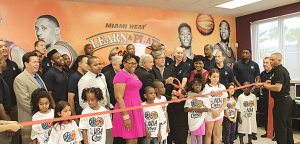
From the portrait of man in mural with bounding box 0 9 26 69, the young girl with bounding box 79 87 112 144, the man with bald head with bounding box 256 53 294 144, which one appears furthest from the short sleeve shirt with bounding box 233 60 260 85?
the portrait of man in mural with bounding box 0 9 26 69

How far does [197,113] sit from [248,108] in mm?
1537

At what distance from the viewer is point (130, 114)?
2752mm

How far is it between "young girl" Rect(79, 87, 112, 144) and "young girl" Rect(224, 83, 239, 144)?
2.38 metres

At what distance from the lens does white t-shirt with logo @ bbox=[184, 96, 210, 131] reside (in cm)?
342

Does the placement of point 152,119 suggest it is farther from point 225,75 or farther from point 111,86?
point 225,75

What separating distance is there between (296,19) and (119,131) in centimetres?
681

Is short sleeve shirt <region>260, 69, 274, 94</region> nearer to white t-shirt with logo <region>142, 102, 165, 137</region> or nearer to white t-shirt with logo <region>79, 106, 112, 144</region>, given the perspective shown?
white t-shirt with logo <region>142, 102, 165, 137</region>

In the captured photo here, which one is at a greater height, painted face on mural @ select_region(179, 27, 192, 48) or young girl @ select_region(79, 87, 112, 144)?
painted face on mural @ select_region(179, 27, 192, 48)

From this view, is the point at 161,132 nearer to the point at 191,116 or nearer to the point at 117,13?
the point at 191,116

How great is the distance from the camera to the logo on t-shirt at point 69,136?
96.5 inches

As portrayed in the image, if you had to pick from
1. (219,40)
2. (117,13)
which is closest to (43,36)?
(117,13)

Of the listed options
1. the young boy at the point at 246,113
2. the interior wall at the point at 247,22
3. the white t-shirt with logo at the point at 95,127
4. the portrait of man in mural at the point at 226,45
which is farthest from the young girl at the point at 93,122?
the interior wall at the point at 247,22

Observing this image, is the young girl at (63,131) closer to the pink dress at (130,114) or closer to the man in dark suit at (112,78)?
the pink dress at (130,114)

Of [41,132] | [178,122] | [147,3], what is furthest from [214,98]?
[147,3]
